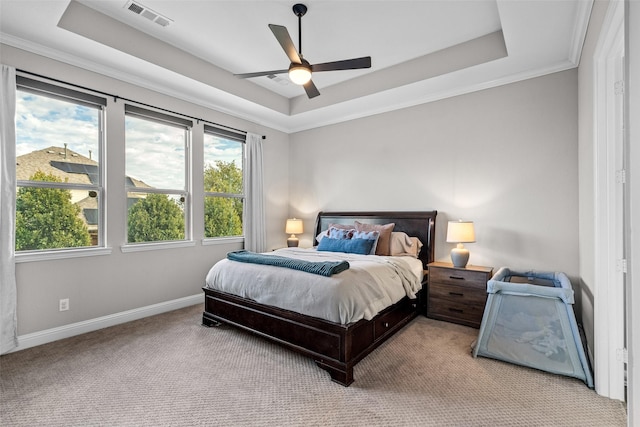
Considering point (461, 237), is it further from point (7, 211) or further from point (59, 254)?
point (7, 211)

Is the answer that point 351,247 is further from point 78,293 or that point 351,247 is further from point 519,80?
point 78,293

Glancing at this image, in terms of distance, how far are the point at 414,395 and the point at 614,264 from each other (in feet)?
5.05

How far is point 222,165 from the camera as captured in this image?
15.0ft

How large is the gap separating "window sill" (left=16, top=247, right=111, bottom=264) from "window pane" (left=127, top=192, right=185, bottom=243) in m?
0.36

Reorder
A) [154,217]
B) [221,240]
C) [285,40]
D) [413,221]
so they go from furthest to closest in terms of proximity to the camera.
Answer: [221,240] → [413,221] → [154,217] → [285,40]

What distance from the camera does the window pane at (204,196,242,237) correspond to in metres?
4.35

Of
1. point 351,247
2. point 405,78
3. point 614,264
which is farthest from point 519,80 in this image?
point 351,247

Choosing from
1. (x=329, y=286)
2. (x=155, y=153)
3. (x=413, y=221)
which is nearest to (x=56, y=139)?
(x=155, y=153)

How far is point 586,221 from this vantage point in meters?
2.53

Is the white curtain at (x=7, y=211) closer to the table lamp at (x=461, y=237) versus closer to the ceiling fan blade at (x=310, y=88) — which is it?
the ceiling fan blade at (x=310, y=88)

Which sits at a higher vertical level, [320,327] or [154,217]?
[154,217]

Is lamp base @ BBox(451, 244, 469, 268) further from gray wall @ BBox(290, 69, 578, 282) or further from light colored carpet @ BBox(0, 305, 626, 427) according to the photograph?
light colored carpet @ BBox(0, 305, 626, 427)

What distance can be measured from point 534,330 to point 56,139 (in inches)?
183

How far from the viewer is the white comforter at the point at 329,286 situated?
2.29 m
